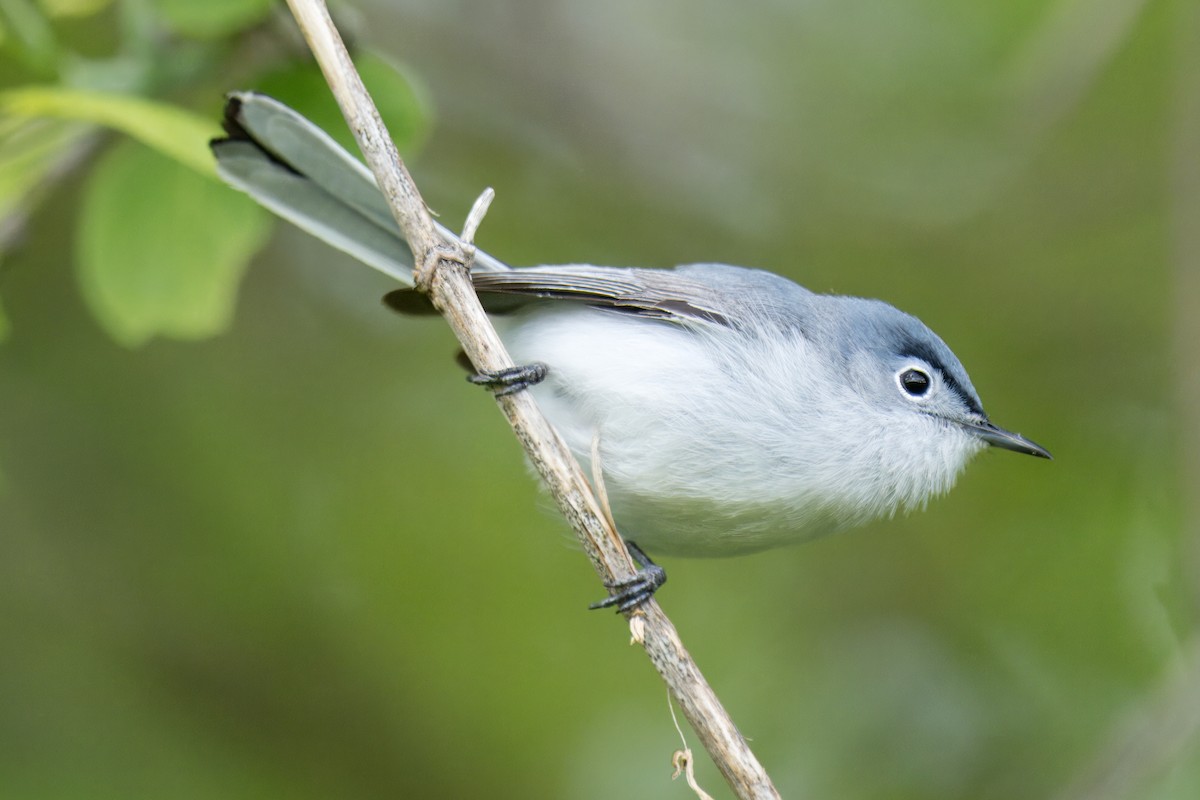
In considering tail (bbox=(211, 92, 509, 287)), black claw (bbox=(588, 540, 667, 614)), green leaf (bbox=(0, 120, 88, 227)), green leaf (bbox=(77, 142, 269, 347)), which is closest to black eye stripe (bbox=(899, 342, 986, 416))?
black claw (bbox=(588, 540, 667, 614))

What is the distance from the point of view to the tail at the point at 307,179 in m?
2.18

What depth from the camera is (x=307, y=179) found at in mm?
2383

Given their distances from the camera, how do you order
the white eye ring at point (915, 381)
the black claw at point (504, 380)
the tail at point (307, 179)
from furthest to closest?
the white eye ring at point (915, 381)
the tail at point (307, 179)
the black claw at point (504, 380)

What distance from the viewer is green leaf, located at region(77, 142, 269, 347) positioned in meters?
2.26

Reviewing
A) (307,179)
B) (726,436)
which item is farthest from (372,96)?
(726,436)

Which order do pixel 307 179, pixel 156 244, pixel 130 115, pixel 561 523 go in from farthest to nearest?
pixel 561 523 → pixel 307 179 → pixel 156 244 → pixel 130 115

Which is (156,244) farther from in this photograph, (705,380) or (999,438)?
(999,438)

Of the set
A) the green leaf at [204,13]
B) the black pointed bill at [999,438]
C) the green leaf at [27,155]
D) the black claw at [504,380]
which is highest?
the green leaf at [204,13]

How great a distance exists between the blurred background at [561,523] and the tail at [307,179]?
2.85ft

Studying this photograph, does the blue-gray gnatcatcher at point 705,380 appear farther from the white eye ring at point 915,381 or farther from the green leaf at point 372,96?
the green leaf at point 372,96

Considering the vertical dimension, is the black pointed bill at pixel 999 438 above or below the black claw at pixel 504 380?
below

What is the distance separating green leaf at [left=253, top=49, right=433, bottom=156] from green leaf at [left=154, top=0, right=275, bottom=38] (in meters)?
0.22

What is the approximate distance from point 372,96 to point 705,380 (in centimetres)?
93

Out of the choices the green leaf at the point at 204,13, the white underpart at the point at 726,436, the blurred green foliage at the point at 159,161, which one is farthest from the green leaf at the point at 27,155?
the white underpart at the point at 726,436
